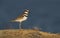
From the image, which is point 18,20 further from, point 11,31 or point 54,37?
point 54,37

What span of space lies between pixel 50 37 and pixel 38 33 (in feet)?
2.93

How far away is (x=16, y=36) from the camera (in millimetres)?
21562

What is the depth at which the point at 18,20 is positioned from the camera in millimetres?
22094

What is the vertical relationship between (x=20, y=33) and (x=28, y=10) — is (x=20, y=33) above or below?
below

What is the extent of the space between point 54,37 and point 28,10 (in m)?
2.60

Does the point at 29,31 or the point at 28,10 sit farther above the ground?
the point at 28,10

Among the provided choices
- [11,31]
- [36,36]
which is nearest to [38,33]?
[36,36]

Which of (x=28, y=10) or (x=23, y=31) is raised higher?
(x=28, y=10)

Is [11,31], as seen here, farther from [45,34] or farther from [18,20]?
[45,34]

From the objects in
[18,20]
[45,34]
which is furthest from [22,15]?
[45,34]

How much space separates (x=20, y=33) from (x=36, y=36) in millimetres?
1107

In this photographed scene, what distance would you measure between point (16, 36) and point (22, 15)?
1.55m

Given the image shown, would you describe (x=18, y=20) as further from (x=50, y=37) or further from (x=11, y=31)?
(x=50, y=37)

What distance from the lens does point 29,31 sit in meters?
22.3
